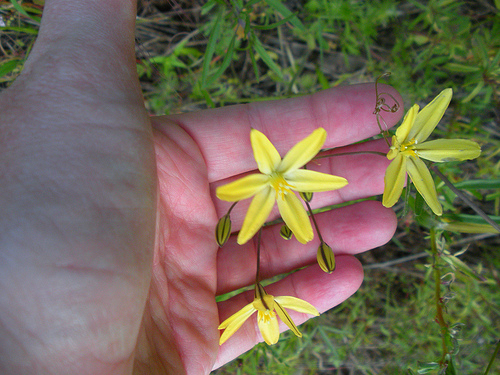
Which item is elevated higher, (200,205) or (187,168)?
(187,168)


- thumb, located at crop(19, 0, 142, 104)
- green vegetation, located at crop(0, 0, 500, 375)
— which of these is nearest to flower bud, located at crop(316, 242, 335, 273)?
green vegetation, located at crop(0, 0, 500, 375)

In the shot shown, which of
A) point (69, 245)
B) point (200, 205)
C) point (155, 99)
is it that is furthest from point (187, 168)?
point (155, 99)

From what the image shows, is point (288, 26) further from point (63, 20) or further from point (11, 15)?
point (11, 15)

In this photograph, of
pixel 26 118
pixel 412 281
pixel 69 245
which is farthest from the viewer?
pixel 412 281

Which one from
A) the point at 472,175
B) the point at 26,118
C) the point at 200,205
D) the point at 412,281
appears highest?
the point at 26,118

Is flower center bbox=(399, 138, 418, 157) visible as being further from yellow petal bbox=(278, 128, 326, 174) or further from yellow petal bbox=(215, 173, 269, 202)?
yellow petal bbox=(215, 173, 269, 202)
